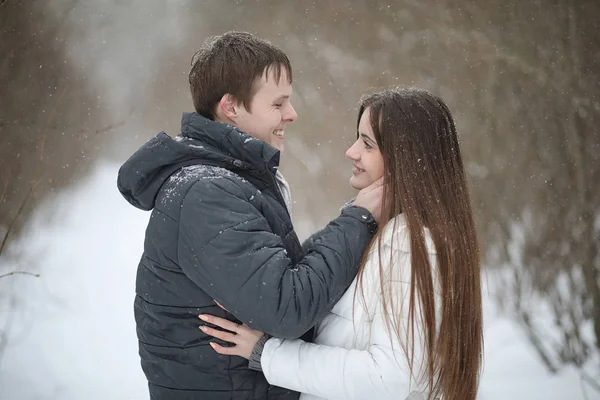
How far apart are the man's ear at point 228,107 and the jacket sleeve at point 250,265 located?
312 mm

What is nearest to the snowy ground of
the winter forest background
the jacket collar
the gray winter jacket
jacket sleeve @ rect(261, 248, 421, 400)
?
the winter forest background

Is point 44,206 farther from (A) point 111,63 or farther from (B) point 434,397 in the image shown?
(B) point 434,397

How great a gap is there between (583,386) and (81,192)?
12.6 ft

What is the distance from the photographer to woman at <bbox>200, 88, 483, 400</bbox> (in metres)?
1.64

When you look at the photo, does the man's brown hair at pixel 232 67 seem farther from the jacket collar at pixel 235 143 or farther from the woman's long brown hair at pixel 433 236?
the woman's long brown hair at pixel 433 236

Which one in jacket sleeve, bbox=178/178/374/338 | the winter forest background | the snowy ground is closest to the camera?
jacket sleeve, bbox=178/178/374/338

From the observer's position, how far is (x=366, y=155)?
1899 mm

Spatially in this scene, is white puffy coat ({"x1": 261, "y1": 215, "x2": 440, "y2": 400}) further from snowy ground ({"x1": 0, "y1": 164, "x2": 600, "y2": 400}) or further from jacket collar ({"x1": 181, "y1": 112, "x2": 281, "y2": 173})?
snowy ground ({"x1": 0, "y1": 164, "x2": 600, "y2": 400})

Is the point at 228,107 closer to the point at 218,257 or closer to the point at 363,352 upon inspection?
the point at 218,257

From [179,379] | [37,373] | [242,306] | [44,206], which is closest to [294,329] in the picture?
[242,306]

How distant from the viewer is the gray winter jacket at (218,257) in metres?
1.51

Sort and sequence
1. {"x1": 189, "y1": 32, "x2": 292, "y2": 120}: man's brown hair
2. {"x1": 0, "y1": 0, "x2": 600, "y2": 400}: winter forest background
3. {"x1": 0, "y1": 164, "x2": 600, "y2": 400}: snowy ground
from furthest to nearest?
{"x1": 0, "y1": 0, "x2": 600, "y2": 400}: winter forest background
{"x1": 0, "y1": 164, "x2": 600, "y2": 400}: snowy ground
{"x1": 189, "y1": 32, "x2": 292, "y2": 120}: man's brown hair

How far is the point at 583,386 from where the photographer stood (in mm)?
4621

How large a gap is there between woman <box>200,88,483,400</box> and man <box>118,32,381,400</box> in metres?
0.07
